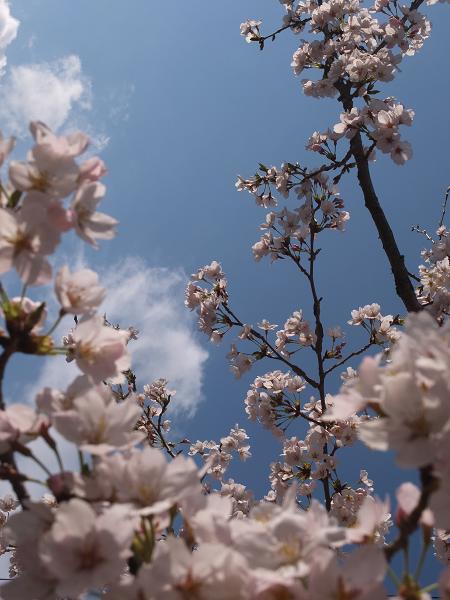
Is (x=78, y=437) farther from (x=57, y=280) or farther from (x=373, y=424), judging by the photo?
(x=373, y=424)

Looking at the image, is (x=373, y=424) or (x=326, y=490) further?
(x=326, y=490)

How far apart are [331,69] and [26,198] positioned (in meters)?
5.92

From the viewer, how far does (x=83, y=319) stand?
1681 millimetres

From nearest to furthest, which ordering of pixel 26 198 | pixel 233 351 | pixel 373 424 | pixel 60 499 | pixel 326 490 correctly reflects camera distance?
pixel 373 424 < pixel 60 499 < pixel 26 198 < pixel 326 490 < pixel 233 351

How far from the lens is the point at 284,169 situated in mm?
6473

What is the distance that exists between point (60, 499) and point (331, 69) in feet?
21.1

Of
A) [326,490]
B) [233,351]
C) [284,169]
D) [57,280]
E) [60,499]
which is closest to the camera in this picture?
[60,499]

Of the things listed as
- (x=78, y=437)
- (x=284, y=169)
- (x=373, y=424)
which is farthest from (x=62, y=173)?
(x=284, y=169)

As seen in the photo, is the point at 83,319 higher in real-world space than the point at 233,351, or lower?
lower

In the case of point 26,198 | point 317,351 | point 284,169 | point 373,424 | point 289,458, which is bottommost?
point 373,424

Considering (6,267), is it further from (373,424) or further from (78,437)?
(373,424)

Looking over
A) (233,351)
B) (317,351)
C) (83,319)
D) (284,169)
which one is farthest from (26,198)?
(233,351)

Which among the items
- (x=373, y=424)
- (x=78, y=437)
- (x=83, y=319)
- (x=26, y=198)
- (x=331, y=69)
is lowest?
(x=373, y=424)

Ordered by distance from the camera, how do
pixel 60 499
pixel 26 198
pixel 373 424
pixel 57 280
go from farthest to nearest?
pixel 57 280, pixel 26 198, pixel 60 499, pixel 373 424
